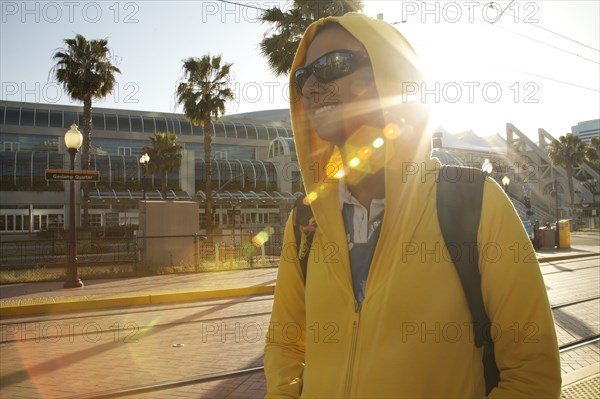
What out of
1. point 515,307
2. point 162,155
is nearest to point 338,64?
point 515,307

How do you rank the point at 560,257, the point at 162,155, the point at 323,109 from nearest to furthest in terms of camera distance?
1. the point at 323,109
2. the point at 560,257
3. the point at 162,155

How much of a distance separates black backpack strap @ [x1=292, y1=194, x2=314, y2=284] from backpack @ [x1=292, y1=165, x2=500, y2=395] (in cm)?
50

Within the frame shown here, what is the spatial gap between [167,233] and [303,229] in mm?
16679

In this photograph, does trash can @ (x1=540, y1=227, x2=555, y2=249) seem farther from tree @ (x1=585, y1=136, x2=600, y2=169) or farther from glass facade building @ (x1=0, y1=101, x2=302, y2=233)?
tree @ (x1=585, y1=136, x2=600, y2=169)

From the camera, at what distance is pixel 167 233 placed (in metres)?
17.8

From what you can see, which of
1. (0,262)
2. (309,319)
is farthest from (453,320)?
(0,262)

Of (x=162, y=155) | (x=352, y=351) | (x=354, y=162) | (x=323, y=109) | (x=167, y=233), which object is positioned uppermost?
(x=162, y=155)

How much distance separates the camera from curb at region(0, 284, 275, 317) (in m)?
9.94

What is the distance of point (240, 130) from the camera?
194 feet

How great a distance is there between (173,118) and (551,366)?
58.7 m

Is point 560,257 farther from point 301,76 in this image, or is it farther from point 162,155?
point 162,155

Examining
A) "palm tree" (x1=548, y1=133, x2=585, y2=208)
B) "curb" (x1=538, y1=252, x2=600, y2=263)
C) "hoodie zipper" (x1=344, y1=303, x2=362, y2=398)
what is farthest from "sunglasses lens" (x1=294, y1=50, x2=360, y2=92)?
"palm tree" (x1=548, y1=133, x2=585, y2=208)

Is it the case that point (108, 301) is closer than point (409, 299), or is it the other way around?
point (409, 299)

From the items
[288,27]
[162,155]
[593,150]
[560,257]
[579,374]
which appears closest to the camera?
[579,374]
